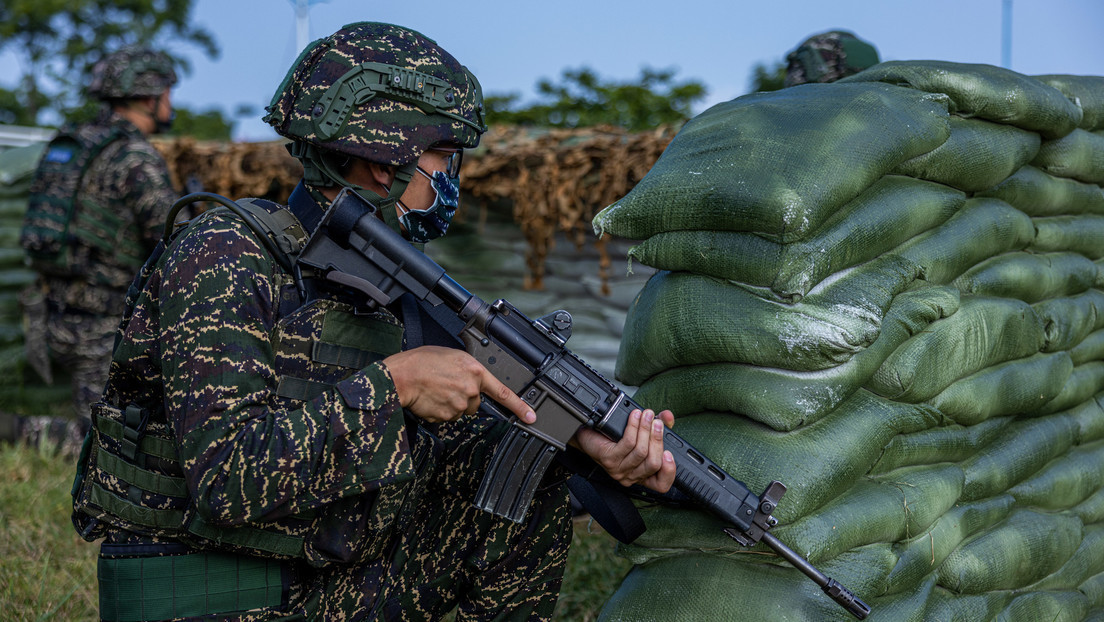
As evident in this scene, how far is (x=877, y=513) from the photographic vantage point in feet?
6.39

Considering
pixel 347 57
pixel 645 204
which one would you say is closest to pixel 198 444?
pixel 347 57

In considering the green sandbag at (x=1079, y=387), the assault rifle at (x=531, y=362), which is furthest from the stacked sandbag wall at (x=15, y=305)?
the green sandbag at (x=1079, y=387)

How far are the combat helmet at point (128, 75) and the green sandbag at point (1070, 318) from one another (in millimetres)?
4017

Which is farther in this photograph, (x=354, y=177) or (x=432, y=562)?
(x=432, y=562)

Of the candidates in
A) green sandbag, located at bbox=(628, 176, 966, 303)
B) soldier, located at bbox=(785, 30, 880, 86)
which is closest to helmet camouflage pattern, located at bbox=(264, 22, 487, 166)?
green sandbag, located at bbox=(628, 176, 966, 303)

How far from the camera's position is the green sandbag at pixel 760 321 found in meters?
1.92

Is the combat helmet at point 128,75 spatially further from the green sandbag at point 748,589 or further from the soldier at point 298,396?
the green sandbag at point 748,589

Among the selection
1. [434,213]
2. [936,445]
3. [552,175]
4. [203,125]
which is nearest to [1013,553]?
[936,445]

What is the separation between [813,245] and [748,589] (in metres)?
0.73

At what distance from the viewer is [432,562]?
222 cm

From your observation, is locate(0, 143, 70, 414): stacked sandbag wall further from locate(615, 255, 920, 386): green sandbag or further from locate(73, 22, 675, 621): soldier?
locate(615, 255, 920, 386): green sandbag

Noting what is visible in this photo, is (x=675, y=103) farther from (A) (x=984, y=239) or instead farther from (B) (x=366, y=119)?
(B) (x=366, y=119)

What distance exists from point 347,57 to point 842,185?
3.56ft

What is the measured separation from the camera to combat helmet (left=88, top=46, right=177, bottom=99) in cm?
446
